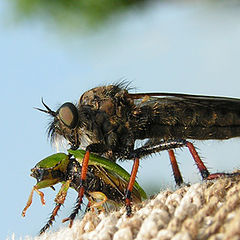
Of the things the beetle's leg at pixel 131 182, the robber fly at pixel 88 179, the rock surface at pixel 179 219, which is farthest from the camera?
the robber fly at pixel 88 179

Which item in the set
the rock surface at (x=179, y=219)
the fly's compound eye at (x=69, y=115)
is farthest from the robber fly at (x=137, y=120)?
the rock surface at (x=179, y=219)

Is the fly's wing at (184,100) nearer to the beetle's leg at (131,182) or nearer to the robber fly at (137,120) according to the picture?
the robber fly at (137,120)

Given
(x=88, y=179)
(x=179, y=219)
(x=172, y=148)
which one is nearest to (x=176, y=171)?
(x=172, y=148)

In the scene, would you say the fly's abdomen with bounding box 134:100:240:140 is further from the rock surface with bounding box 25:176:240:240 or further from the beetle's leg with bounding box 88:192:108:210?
the rock surface with bounding box 25:176:240:240

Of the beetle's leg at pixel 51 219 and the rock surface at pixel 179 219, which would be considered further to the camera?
the beetle's leg at pixel 51 219

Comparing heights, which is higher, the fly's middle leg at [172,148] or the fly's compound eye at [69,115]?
the fly's compound eye at [69,115]

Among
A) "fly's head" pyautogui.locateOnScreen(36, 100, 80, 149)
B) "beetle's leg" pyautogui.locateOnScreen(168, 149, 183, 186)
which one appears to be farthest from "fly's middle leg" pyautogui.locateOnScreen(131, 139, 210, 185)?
"fly's head" pyautogui.locateOnScreen(36, 100, 80, 149)
